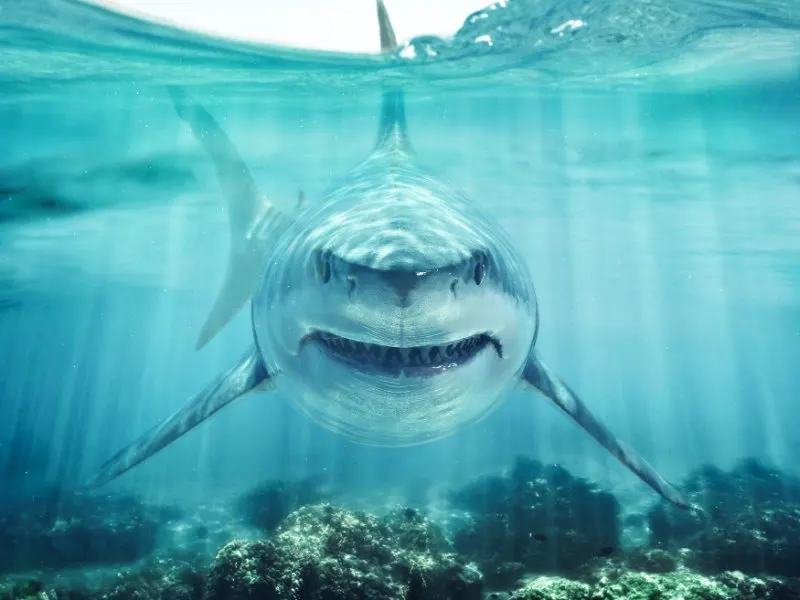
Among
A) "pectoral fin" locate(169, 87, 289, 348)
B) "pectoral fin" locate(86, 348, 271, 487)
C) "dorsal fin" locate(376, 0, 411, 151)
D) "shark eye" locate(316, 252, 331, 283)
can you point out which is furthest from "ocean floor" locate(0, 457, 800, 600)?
"dorsal fin" locate(376, 0, 411, 151)

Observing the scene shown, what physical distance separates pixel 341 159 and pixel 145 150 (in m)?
5.66

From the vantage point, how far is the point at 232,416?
49.6 metres

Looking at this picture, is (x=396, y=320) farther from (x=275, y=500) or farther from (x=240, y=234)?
(x=275, y=500)

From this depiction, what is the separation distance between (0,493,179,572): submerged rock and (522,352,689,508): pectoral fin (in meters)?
10.9

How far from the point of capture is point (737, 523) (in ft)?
34.1

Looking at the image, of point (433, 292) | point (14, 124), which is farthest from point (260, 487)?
point (433, 292)

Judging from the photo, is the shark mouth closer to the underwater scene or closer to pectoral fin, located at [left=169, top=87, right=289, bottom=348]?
the underwater scene

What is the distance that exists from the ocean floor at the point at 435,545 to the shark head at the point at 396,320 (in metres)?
3.04

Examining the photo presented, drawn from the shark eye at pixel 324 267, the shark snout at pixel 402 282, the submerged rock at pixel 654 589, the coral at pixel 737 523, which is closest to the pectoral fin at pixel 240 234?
the shark eye at pixel 324 267

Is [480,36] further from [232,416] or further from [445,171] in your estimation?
[232,416]

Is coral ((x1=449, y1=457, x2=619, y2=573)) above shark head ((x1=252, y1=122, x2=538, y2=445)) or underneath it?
underneath

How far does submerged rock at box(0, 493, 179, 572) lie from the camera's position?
1184 cm

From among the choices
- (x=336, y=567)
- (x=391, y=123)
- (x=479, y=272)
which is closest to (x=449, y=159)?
(x=391, y=123)

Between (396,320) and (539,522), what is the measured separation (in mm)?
9586
